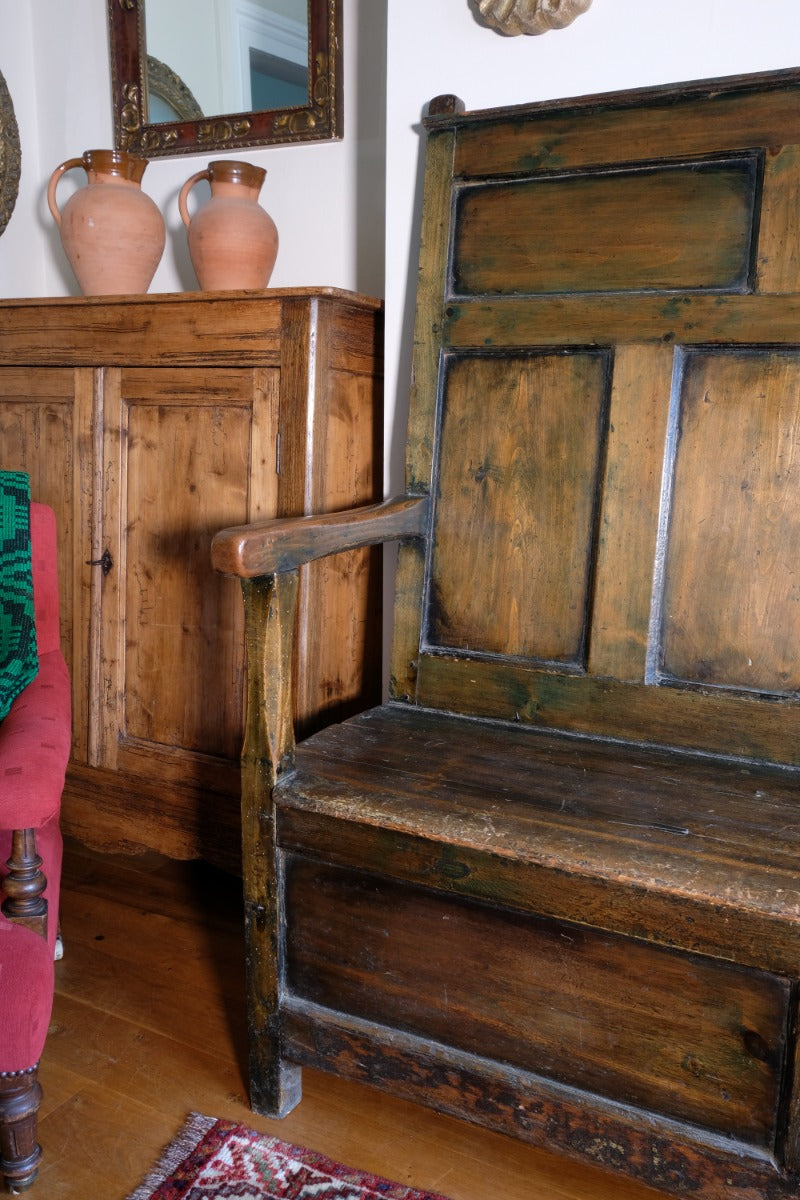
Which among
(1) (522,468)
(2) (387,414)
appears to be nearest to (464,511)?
(1) (522,468)

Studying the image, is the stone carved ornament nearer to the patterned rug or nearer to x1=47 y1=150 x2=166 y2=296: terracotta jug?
x1=47 y1=150 x2=166 y2=296: terracotta jug

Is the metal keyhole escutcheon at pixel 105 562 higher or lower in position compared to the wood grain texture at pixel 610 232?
lower

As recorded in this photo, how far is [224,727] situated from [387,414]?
2.08 feet

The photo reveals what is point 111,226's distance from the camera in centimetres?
190

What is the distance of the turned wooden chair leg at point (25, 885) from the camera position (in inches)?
45.4

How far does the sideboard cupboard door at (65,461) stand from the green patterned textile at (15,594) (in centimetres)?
35

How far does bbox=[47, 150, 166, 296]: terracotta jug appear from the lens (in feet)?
6.22

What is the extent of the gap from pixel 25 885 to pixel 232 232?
1.21m

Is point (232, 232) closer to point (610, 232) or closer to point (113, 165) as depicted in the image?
point (113, 165)

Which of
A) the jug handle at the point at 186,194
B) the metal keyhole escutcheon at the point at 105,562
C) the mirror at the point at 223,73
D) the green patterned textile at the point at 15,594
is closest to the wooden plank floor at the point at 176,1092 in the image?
the green patterned textile at the point at 15,594

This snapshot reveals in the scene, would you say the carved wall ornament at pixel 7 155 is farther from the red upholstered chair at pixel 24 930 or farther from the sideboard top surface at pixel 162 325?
the red upholstered chair at pixel 24 930

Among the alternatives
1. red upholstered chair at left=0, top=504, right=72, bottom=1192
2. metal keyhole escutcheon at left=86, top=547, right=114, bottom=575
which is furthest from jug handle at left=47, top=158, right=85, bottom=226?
red upholstered chair at left=0, top=504, right=72, bottom=1192

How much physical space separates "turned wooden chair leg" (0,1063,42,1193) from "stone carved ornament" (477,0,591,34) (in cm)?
161

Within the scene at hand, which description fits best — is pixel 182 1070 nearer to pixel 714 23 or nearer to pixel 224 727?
pixel 224 727
